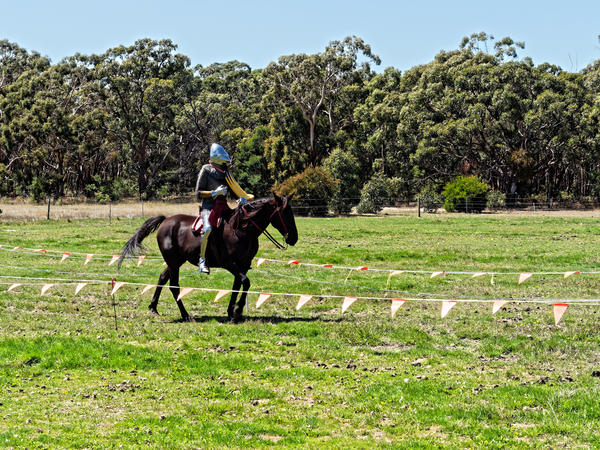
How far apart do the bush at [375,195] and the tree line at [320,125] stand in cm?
34

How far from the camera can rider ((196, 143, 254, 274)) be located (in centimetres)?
1382

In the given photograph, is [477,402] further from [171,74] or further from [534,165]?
[171,74]

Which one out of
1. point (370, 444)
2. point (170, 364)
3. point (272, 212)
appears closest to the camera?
point (370, 444)

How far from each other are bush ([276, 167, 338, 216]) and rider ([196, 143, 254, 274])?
4372 cm

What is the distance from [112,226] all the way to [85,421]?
109 feet

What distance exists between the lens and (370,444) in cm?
707

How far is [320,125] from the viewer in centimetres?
7631

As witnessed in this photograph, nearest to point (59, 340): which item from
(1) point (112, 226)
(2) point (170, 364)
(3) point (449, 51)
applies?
(2) point (170, 364)

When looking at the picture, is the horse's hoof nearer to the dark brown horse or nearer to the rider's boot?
the dark brown horse

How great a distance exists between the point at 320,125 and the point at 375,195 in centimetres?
1699

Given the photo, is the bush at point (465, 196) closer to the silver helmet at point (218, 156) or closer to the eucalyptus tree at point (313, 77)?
the eucalyptus tree at point (313, 77)

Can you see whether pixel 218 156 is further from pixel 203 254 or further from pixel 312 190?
pixel 312 190

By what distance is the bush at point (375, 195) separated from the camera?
5969 cm

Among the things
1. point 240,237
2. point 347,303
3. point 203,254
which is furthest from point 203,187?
point 347,303
